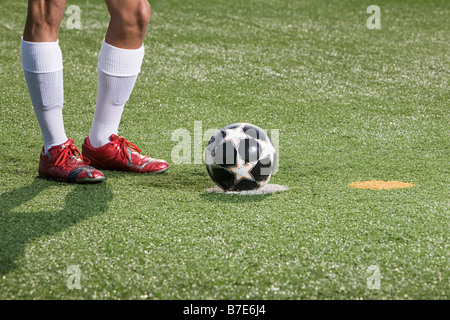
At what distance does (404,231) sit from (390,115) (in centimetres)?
252

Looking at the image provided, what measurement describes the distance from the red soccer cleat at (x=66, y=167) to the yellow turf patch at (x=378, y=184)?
4.50ft

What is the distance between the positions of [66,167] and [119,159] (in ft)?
→ 1.11

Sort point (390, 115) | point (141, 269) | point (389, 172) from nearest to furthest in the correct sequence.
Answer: point (141, 269) → point (389, 172) → point (390, 115)

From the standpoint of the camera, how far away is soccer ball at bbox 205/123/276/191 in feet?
9.39

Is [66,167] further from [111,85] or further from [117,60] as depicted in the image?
[117,60]

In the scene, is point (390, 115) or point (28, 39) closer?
point (28, 39)

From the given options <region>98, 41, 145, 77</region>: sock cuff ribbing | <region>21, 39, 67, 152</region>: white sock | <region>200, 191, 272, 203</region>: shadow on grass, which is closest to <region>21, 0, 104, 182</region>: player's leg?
<region>21, 39, 67, 152</region>: white sock

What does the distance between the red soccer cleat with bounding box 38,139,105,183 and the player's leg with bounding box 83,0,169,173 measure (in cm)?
17

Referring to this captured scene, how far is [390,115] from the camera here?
4.66m

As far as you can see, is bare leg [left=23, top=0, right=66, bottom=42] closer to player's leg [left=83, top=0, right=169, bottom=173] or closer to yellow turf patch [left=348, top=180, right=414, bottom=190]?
player's leg [left=83, top=0, right=169, bottom=173]

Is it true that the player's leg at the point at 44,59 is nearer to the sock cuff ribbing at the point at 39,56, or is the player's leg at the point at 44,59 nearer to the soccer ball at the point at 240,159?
the sock cuff ribbing at the point at 39,56
